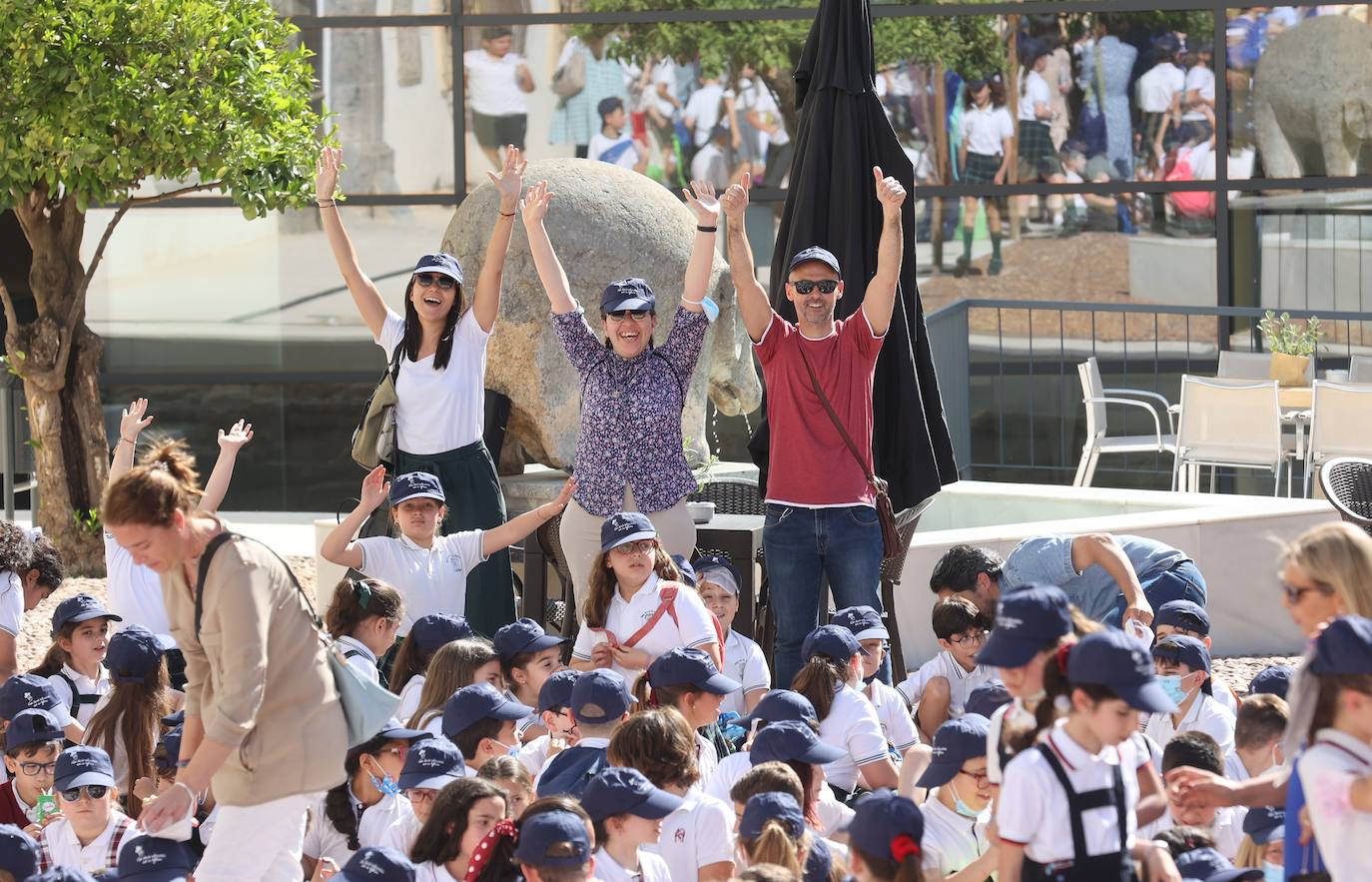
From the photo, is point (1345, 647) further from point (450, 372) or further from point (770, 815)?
point (450, 372)

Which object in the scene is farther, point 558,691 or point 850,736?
point 850,736

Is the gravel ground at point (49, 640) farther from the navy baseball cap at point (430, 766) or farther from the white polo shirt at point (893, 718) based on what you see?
the navy baseball cap at point (430, 766)

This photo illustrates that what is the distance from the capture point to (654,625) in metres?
5.66

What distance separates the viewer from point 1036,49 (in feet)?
47.6

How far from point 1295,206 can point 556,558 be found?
893 centimetres

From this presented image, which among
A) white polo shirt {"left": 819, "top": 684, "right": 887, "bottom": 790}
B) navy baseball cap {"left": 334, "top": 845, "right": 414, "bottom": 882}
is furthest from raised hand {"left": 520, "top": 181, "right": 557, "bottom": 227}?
navy baseball cap {"left": 334, "top": 845, "right": 414, "bottom": 882}

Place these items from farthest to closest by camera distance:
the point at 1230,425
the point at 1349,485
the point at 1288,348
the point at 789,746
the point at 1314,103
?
the point at 1314,103 < the point at 1288,348 < the point at 1230,425 < the point at 1349,485 < the point at 789,746

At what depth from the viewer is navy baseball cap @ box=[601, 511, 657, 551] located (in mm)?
5656

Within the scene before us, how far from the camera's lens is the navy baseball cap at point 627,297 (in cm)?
623

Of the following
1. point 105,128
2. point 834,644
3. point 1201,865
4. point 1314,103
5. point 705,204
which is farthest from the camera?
point 1314,103

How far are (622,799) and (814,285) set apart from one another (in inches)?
97.4

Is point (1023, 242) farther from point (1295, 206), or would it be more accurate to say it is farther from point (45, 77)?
point (45, 77)

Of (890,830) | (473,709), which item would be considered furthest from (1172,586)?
(890,830)

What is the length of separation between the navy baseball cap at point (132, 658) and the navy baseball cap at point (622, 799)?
71.2 inches
